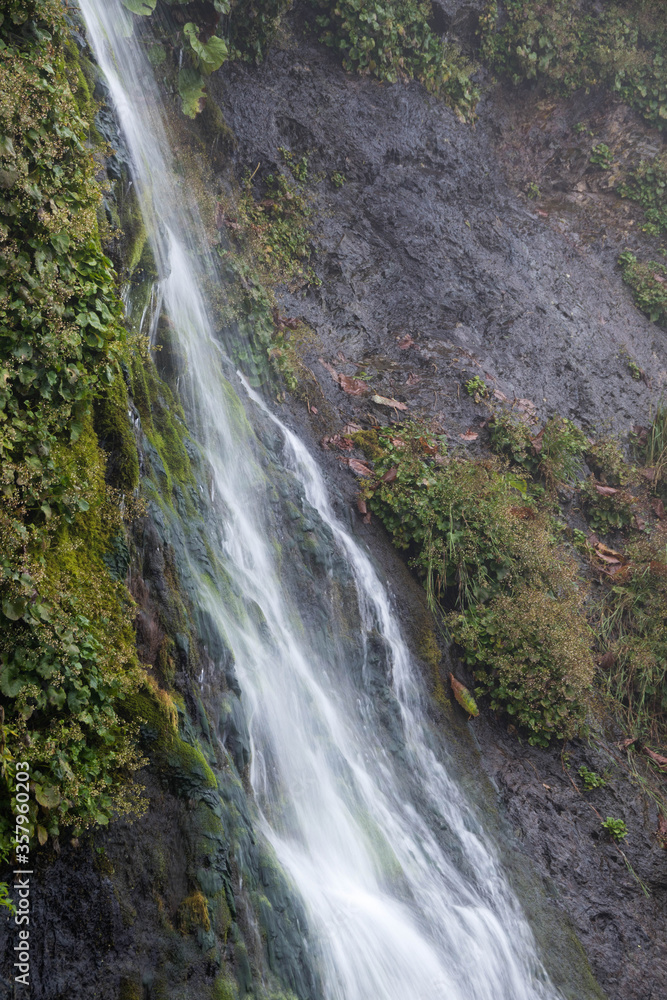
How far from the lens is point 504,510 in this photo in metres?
7.11

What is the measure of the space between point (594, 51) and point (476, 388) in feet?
27.3

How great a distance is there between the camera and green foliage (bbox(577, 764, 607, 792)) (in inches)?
249

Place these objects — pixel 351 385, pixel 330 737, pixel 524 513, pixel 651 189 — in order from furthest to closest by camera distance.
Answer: pixel 651 189
pixel 351 385
pixel 524 513
pixel 330 737

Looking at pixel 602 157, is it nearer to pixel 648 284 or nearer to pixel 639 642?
pixel 648 284

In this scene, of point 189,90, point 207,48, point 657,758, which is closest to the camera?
point 657,758

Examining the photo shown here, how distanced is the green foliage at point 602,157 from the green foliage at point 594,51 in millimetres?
1047

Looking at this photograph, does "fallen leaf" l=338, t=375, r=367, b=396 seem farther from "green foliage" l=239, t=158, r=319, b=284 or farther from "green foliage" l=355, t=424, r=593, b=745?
"green foliage" l=239, t=158, r=319, b=284

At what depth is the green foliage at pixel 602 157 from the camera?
12828 millimetres

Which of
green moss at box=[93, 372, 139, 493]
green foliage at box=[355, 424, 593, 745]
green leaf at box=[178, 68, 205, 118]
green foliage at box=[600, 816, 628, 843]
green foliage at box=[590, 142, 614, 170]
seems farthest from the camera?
green foliage at box=[590, 142, 614, 170]

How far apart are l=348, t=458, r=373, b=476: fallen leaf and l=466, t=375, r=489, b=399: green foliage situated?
2500 mm

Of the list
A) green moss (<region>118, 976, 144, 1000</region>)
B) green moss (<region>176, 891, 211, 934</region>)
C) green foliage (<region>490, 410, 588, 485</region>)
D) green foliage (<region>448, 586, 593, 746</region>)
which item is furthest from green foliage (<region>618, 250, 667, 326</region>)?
green moss (<region>118, 976, 144, 1000</region>)

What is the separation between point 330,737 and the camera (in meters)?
5.25

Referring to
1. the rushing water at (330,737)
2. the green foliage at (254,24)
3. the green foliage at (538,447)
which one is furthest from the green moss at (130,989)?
the green foliage at (254,24)

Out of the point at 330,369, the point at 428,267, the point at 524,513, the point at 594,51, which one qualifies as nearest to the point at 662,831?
the point at 524,513
